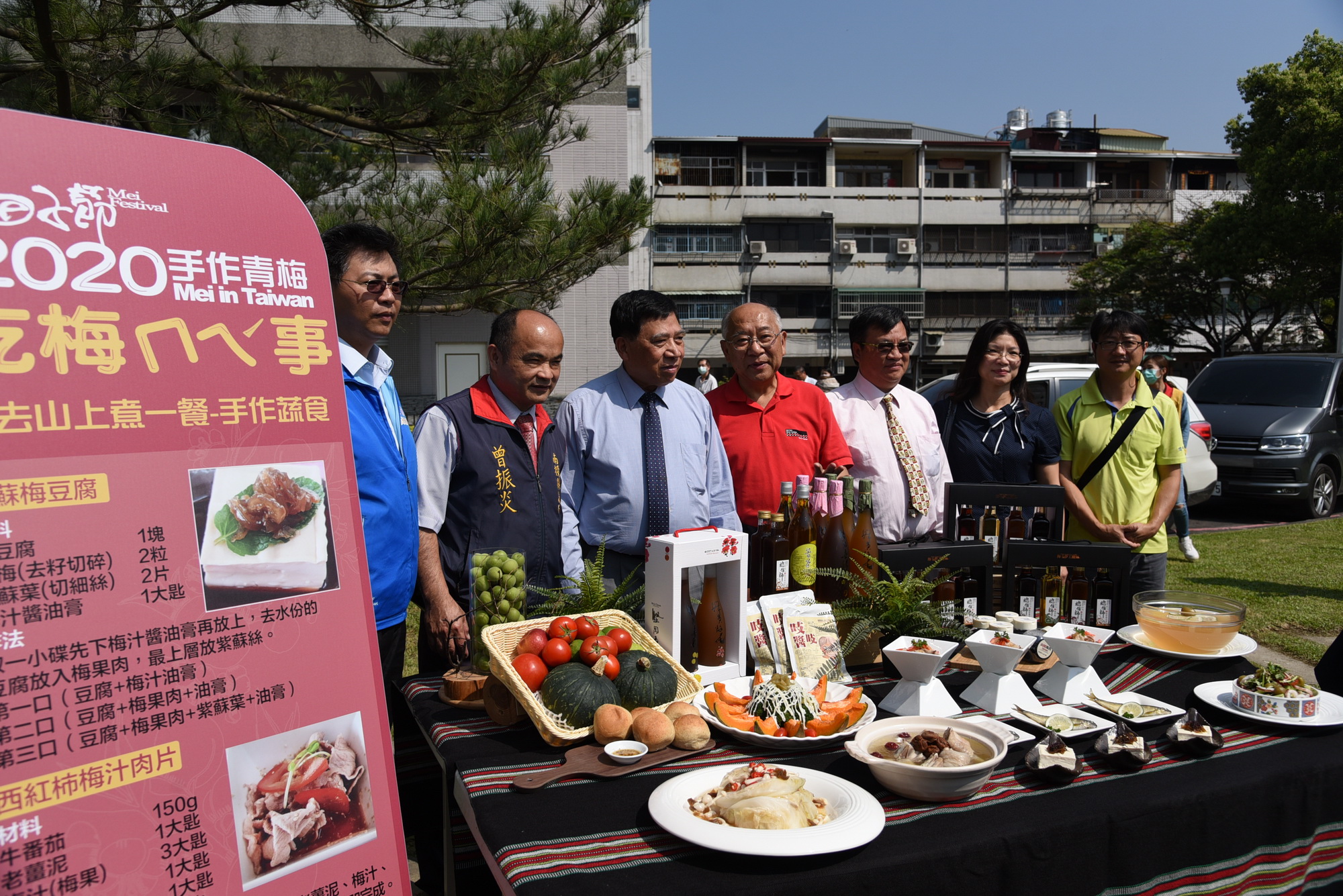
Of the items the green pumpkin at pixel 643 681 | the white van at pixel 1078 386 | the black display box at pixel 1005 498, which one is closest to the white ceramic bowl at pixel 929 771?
the green pumpkin at pixel 643 681

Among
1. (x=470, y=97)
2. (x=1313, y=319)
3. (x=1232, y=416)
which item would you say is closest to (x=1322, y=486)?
(x=1232, y=416)

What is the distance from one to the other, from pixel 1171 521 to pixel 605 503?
6.57 metres

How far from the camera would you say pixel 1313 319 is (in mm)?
25797

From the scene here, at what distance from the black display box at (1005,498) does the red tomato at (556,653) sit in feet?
4.32

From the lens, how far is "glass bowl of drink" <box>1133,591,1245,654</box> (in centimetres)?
211

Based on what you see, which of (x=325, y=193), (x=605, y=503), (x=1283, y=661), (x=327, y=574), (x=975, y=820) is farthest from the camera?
(x=325, y=193)

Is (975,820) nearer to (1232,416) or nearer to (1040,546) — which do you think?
(1040,546)

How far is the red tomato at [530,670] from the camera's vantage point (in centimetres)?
171

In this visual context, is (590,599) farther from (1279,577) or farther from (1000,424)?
(1279,577)

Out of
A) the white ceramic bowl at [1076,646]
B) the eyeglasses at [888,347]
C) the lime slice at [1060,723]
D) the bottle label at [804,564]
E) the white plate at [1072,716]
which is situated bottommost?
the white plate at [1072,716]

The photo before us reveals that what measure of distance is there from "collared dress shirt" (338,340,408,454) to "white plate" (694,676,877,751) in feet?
4.05

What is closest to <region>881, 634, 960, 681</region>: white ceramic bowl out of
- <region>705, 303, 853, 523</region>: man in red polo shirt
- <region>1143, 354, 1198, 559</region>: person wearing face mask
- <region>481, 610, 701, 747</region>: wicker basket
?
<region>481, 610, 701, 747</region>: wicker basket

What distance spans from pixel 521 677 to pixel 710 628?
536 millimetres

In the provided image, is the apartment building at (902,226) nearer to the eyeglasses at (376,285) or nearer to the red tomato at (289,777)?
the eyeglasses at (376,285)
